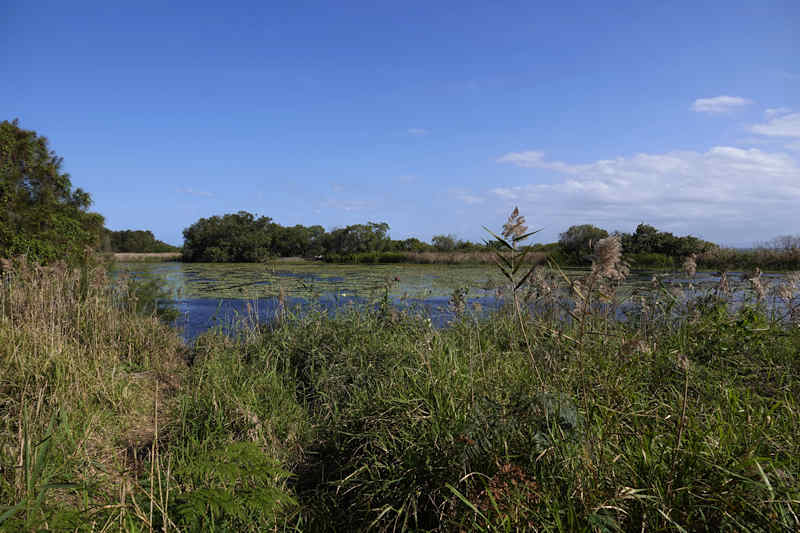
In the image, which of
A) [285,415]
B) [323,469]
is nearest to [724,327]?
[323,469]

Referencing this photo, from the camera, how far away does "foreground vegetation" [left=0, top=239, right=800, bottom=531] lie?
153 cm

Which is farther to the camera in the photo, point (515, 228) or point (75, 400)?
point (75, 400)

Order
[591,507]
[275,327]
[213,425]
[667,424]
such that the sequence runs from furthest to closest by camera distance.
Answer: [275,327] < [213,425] < [667,424] < [591,507]

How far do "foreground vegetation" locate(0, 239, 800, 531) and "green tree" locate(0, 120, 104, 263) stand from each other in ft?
21.8

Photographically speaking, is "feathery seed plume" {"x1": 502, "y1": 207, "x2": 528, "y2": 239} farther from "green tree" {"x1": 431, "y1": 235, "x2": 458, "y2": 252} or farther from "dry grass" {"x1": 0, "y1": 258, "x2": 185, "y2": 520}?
"green tree" {"x1": 431, "y1": 235, "x2": 458, "y2": 252}

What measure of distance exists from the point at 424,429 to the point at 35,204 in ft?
44.3

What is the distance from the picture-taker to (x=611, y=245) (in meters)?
→ 1.60

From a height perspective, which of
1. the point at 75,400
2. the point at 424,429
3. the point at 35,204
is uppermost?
the point at 35,204

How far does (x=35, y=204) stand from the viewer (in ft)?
36.3

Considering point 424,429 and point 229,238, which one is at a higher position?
point 229,238

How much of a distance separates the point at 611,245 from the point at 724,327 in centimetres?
296

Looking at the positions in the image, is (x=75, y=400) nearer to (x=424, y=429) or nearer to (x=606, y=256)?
(x=424, y=429)

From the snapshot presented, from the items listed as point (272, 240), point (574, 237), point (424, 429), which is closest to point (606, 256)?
point (424, 429)

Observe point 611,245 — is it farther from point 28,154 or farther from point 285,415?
point 28,154
